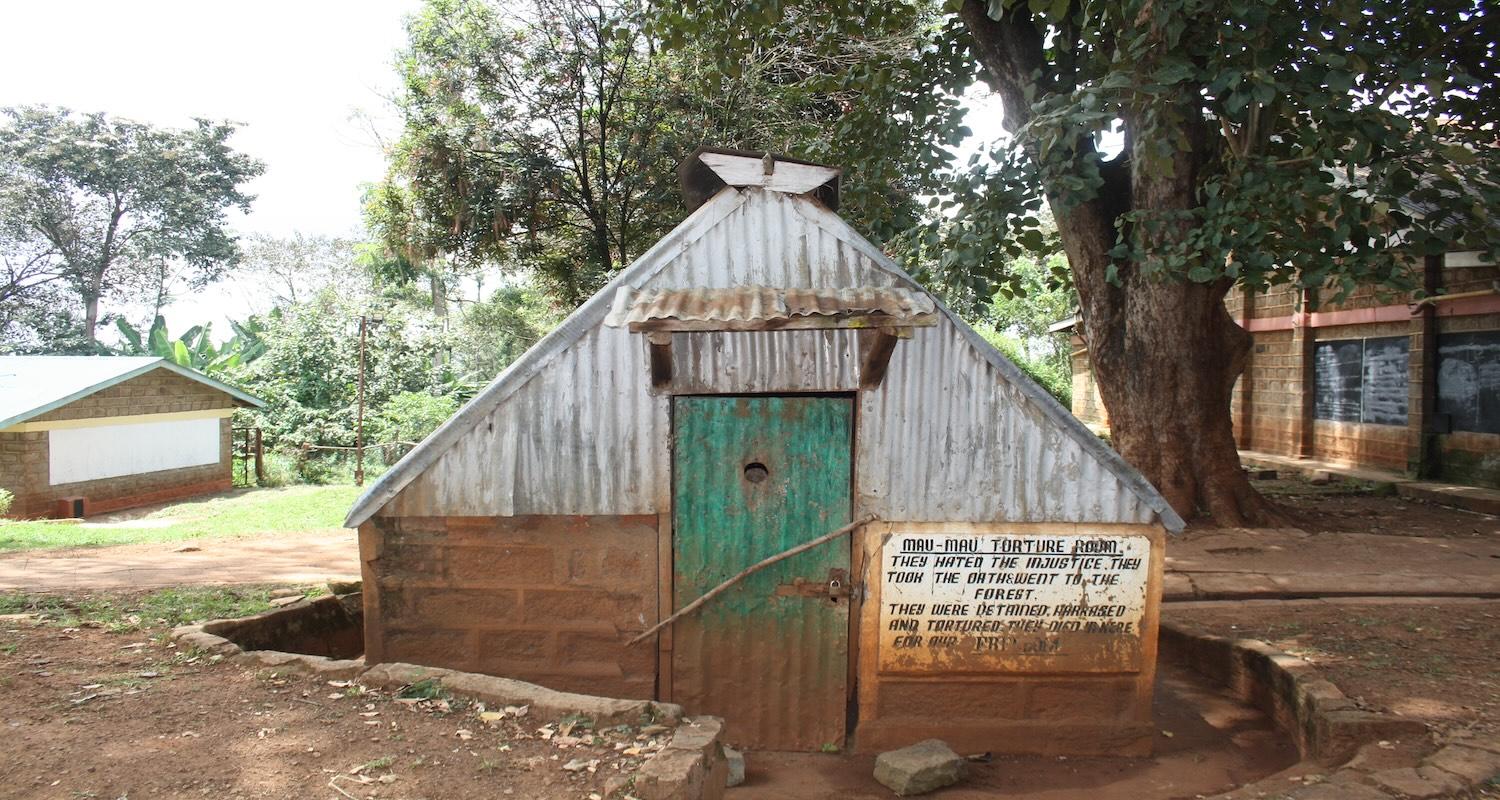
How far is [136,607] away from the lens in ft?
22.6

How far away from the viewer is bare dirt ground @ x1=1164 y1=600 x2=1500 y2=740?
5.46 meters

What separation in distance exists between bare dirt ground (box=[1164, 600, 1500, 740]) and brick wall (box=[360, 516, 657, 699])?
13.9ft

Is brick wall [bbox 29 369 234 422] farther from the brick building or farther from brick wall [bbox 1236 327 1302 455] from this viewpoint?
brick wall [bbox 1236 327 1302 455]

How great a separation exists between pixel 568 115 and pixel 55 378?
11.7 metres

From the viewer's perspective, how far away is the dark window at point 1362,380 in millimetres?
15250

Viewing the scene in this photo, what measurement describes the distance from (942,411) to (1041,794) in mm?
2147

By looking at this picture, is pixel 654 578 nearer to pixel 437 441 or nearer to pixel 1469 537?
pixel 437 441

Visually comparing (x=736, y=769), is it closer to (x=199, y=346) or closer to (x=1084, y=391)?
(x=1084, y=391)

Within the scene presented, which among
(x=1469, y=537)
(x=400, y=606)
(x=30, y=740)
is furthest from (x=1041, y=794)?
(x=1469, y=537)

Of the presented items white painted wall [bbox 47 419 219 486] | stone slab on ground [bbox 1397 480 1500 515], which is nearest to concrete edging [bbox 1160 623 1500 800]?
stone slab on ground [bbox 1397 480 1500 515]

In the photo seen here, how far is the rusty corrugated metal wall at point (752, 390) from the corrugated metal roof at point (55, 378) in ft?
51.0

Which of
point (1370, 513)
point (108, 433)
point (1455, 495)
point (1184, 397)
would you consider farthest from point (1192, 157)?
point (108, 433)

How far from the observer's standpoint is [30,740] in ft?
13.5

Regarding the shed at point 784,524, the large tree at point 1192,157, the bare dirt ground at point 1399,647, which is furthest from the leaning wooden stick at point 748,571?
the large tree at point 1192,157
